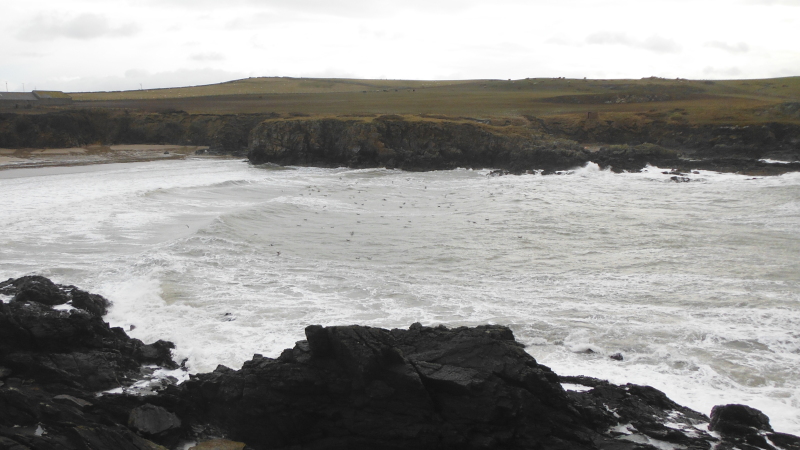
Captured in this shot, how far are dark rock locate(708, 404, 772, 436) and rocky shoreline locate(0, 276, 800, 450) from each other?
0.02 m

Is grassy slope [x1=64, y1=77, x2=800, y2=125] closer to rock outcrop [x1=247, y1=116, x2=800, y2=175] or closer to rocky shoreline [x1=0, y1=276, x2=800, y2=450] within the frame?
rock outcrop [x1=247, y1=116, x2=800, y2=175]

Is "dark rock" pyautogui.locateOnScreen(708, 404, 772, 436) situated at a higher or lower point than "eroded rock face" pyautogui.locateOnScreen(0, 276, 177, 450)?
lower

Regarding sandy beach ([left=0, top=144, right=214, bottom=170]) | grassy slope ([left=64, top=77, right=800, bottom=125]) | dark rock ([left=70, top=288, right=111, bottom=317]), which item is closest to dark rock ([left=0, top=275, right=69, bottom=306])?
dark rock ([left=70, top=288, right=111, bottom=317])

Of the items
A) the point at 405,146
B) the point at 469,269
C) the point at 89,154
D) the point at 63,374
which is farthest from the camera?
the point at 89,154

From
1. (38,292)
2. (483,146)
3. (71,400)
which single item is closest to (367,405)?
(71,400)

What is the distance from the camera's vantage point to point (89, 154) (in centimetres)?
4788

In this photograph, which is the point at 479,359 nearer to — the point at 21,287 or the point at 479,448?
the point at 479,448

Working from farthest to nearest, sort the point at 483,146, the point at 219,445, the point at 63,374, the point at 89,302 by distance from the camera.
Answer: the point at 483,146, the point at 89,302, the point at 63,374, the point at 219,445

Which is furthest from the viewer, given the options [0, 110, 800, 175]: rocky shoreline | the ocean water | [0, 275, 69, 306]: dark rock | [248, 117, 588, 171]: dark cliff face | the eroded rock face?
[248, 117, 588, 171]: dark cliff face

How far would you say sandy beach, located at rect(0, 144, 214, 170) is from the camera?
42.0 m

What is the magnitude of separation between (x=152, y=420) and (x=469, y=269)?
9664mm

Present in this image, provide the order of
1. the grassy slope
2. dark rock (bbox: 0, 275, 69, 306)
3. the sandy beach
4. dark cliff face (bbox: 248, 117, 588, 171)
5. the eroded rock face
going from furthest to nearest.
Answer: the grassy slope → the sandy beach → dark cliff face (bbox: 248, 117, 588, 171) → dark rock (bbox: 0, 275, 69, 306) → the eroded rock face

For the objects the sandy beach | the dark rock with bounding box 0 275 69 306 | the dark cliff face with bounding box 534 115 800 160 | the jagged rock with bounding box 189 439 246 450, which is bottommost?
the jagged rock with bounding box 189 439 246 450

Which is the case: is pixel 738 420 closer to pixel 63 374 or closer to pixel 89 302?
pixel 63 374
